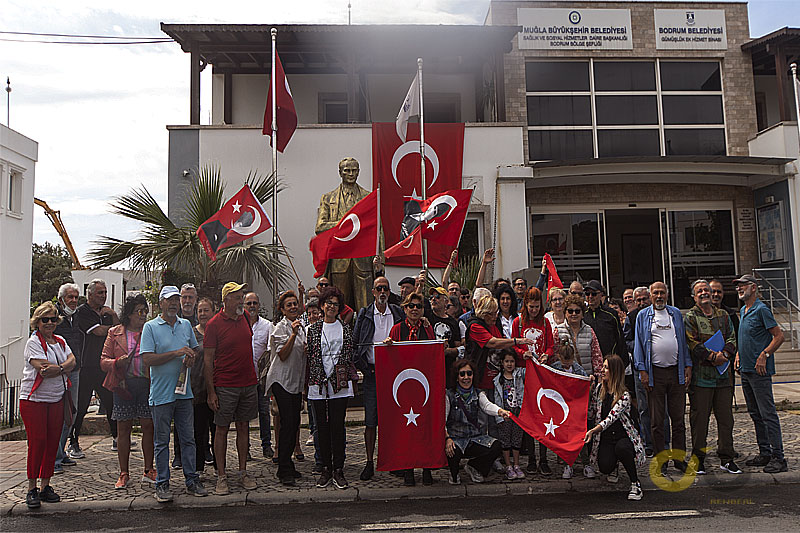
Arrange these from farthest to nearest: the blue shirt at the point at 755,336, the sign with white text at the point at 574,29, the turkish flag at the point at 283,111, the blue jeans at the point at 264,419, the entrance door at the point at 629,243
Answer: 1. the sign with white text at the point at 574,29
2. the entrance door at the point at 629,243
3. the turkish flag at the point at 283,111
4. the blue jeans at the point at 264,419
5. the blue shirt at the point at 755,336

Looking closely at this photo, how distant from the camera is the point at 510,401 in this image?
677cm

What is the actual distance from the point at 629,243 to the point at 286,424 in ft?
42.5

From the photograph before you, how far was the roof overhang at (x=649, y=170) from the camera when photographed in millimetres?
15172

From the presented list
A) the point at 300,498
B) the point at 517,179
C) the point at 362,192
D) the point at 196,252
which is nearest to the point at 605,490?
the point at 300,498

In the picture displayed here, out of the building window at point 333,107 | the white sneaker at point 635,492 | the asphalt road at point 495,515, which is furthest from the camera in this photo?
the building window at point 333,107

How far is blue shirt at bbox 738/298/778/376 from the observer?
7.00m

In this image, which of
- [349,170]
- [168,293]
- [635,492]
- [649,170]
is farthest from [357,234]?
[649,170]

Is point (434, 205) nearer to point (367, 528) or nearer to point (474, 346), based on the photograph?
point (474, 346)

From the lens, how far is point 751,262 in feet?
57.8

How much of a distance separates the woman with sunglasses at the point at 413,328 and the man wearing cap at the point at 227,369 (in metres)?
1.44

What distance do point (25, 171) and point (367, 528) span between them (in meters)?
22.1

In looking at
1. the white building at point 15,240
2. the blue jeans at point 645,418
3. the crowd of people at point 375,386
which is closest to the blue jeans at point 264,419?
the crowd of people at point 375,386

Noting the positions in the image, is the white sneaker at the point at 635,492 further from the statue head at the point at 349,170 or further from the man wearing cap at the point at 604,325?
the statue head at the point at 349,170

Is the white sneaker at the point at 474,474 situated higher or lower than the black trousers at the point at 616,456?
lower
